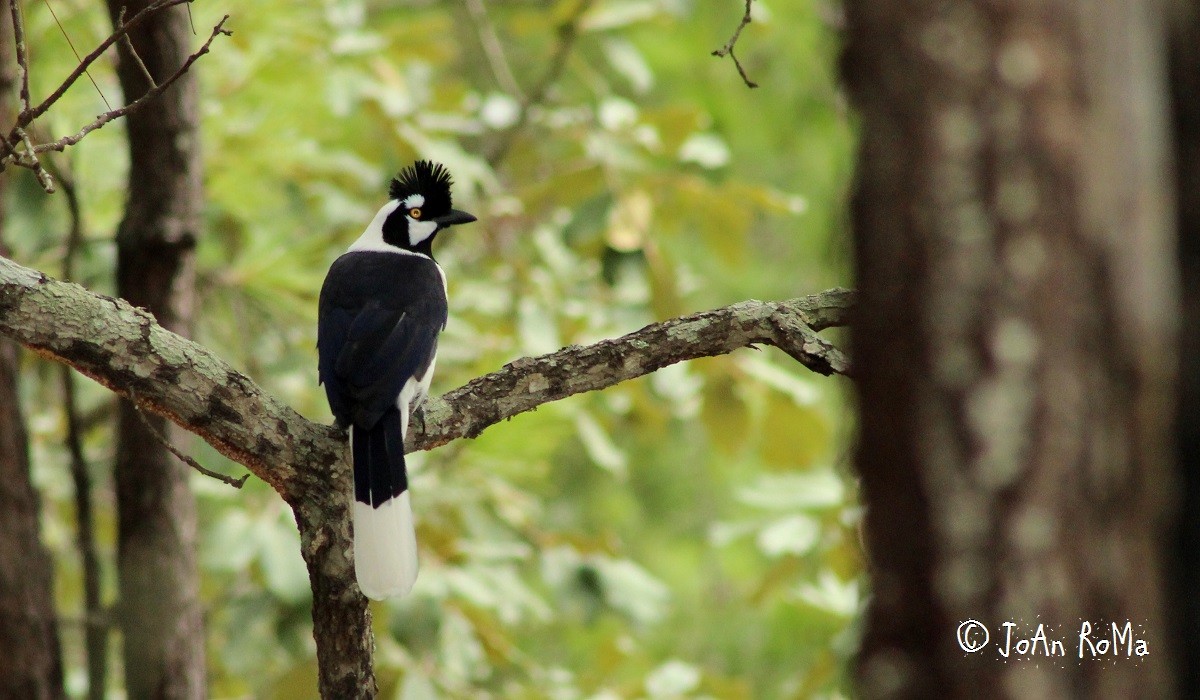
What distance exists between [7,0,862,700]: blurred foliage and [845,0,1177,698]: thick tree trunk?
2.83 m

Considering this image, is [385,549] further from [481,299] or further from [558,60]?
[558,60]

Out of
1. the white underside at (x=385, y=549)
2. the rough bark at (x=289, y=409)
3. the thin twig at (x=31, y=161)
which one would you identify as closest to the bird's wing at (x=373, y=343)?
the white underside at (x=385, y=549)

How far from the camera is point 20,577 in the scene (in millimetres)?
3982

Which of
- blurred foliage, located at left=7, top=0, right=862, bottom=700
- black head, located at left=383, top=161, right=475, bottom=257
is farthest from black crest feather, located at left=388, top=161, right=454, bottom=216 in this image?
blurred foliage, located at left=7, top=0, right=862, bottom=700

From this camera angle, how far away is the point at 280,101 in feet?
16.9

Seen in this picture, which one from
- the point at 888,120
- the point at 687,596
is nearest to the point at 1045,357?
the point at 888,120

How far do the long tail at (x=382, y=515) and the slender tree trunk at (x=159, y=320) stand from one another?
1.28 meters

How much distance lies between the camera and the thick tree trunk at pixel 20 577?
3.95 metres

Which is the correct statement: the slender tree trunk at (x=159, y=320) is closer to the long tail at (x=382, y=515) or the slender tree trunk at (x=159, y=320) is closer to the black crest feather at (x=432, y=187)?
the black crest feather at (x=432, y=187)

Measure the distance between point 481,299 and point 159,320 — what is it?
6.28ft

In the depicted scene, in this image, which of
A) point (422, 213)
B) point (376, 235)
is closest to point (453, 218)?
point (422, 213)

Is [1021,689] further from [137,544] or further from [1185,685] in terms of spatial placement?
[137,544]

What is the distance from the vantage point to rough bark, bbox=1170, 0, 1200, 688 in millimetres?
1350

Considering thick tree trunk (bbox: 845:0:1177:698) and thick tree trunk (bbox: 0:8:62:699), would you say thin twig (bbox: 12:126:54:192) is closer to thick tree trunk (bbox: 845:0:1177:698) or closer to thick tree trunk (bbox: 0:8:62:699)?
thick tree trunk (bbox: 0:8:62:699)
